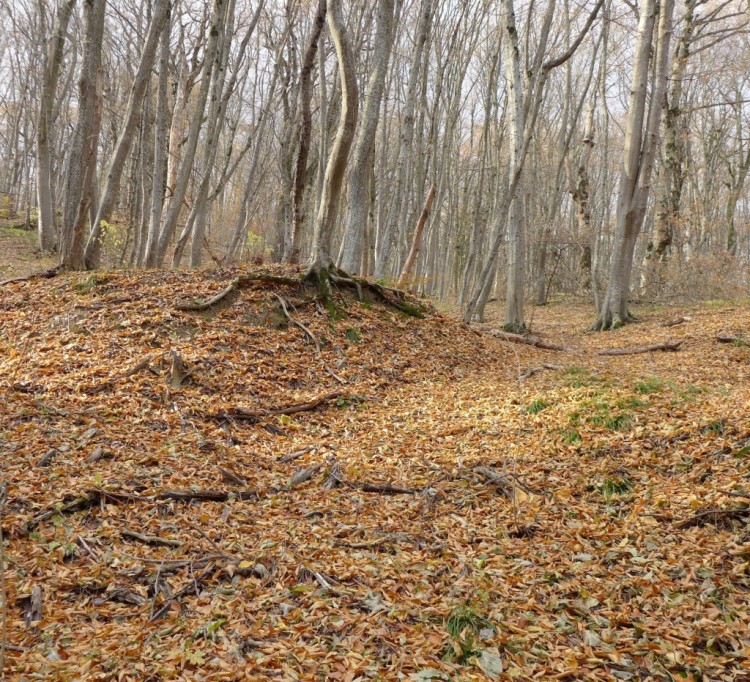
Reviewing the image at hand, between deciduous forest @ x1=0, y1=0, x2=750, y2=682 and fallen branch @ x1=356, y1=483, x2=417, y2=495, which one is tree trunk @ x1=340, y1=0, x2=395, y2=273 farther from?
fallen branch @ x1=356, y1=483, x2=417, y2=495

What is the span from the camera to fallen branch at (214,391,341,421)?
5078 mm

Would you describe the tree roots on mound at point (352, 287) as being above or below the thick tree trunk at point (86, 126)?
below

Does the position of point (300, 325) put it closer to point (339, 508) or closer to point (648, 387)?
point (339, 508)

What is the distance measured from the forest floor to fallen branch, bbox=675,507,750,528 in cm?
1

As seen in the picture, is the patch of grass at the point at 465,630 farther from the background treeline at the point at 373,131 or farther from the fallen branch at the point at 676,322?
the fallen branch at the point at 676,322

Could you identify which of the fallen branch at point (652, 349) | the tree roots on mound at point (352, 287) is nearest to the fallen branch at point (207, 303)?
the tree roots on mound at point (352, 287)

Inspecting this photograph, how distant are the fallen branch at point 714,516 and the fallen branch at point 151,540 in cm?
294

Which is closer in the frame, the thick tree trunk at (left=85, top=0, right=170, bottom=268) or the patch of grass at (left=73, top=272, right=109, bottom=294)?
the patch of grass at (left=73, top=272, right=109, bottom=294)

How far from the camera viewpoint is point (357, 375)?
6.38m

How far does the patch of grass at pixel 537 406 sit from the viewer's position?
5074 mm

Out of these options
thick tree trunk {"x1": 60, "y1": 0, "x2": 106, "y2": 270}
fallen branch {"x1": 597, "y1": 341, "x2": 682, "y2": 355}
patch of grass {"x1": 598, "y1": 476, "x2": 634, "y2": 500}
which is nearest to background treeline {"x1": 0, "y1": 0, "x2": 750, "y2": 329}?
thick tree trunk {"x1": 60, "y1": 0, "x2": 106, "y2": 270}

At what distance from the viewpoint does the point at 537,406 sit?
514 cm

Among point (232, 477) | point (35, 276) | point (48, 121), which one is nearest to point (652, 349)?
point (232, 477)

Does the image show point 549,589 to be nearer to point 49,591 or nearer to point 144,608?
point 144,608
